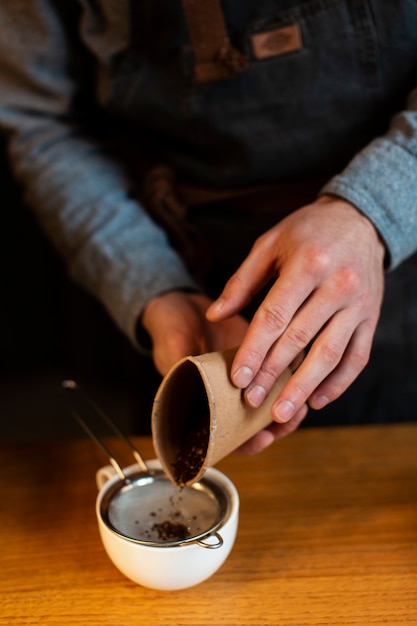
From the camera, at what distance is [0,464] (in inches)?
42.5

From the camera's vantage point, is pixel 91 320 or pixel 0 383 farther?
pixel 0 383

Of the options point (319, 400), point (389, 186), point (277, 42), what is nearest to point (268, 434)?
point (319, 400)

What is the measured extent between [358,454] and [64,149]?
30.1 inches

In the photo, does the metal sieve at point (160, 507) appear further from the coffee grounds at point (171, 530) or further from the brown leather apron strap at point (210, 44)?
the brown leather apron strap at point (210, 44)

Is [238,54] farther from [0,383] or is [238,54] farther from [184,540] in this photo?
[0,383]

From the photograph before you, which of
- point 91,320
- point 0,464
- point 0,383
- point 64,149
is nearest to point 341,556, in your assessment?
point 0,464

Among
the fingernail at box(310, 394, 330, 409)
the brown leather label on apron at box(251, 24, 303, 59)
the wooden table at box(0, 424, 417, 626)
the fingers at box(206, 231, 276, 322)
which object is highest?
the brown leather label on apron at box(251, 24, 303, 59)

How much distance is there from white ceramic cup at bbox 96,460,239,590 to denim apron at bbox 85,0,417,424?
58cm

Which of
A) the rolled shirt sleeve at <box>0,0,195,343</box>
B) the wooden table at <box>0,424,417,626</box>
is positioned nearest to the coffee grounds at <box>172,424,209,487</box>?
the wooden table at <box>0,424,417,626</box>

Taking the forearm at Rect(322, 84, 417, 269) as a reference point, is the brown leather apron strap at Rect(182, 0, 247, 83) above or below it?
above

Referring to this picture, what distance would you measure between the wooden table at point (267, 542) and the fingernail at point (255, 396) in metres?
0.21

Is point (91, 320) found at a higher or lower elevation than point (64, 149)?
lower

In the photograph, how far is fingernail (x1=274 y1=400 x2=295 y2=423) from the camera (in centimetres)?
82

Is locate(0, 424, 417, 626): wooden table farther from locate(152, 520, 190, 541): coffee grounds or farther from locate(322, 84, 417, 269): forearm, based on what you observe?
locate(322, 84, 417, 269): forearm
